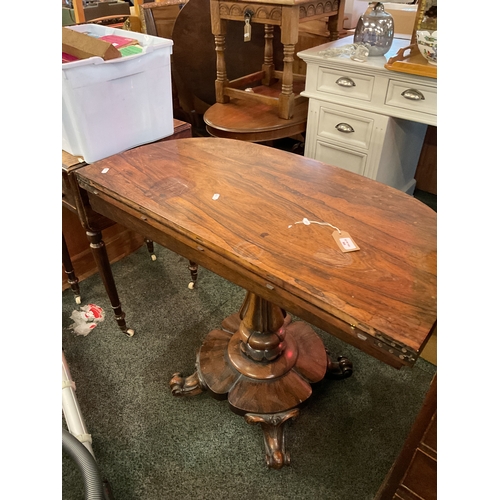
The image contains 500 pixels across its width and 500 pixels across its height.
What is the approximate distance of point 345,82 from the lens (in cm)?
188

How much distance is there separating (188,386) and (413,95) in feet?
4.83

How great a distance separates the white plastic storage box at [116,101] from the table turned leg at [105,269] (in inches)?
10.3

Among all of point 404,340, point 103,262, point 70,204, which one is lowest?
point 103,262

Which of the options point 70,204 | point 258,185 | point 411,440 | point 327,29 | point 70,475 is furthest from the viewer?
point 327,29

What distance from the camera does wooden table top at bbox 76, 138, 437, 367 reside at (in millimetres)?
722

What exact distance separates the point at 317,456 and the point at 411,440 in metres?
0.51

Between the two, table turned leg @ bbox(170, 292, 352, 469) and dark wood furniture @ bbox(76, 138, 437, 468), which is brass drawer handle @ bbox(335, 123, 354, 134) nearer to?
dark wood furniture @ bbox(76, 138, 437, 468)

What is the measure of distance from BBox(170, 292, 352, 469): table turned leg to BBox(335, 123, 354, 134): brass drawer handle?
3.43 feet

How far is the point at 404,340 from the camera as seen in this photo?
66 cm

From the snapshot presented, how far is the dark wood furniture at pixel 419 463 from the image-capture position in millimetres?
779

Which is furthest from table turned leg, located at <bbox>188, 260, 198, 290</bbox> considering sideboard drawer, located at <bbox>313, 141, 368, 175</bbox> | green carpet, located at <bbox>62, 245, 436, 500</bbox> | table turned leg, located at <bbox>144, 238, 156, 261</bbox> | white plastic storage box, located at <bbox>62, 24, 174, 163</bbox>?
sideboard drawer, located at <bbox>313, 141, 368, 175</bbox>

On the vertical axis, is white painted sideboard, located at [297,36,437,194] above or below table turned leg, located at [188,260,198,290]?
above
